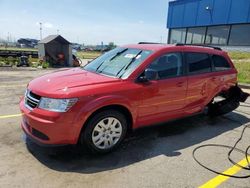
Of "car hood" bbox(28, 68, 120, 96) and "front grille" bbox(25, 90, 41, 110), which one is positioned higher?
"car hood" bbox(28, 68, 120, 96)

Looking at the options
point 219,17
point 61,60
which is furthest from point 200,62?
point 219,17

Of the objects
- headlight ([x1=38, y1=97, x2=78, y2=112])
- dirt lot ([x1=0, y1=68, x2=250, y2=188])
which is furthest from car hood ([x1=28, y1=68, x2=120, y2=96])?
dirt lot ([x1=0, y1=68, x2=250, y2=188])

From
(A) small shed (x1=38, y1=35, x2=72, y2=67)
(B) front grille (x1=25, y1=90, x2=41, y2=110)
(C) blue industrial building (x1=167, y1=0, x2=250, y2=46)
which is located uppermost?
A: (C) blue industrial building (x1=167, y1=0, x2=250, y2=46)

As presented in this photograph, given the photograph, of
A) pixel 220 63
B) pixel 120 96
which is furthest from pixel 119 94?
pixel 220 63

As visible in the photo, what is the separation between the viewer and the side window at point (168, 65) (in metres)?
4.40

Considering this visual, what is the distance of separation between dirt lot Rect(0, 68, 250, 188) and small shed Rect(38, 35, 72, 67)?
49.7 ft

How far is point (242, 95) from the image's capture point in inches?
249

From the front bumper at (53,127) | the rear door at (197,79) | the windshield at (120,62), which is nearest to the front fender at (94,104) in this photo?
the front bumper at (53,127)

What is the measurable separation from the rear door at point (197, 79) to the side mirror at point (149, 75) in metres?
1.09

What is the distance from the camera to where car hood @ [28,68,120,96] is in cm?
355

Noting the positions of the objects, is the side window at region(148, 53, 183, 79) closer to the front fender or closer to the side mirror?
the side mirror

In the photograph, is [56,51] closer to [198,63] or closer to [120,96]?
[198,63]

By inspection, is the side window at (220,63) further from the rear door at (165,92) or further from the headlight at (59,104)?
the headlight at (59,104)

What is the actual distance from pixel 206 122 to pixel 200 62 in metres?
1.48
